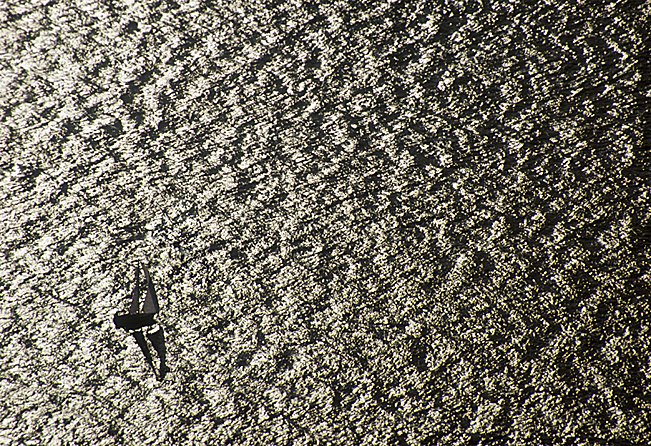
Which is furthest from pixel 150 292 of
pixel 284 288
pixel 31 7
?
pixel 31 7

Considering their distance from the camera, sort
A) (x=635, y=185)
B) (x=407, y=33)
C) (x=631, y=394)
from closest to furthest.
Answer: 1. (x=631, y=394)
2. (x=635, y=185)
3. (x=407, y=33)

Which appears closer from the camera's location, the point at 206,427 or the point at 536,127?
the point at 206,427

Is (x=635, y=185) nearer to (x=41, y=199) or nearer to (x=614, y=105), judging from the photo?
(x=614, y=105)

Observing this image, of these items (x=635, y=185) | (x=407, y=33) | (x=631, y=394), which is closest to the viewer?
(x=631, y=394)

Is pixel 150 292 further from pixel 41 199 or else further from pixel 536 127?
pixel 536 127

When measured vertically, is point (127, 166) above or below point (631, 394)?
above

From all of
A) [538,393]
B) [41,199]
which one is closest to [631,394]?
[538,393]
